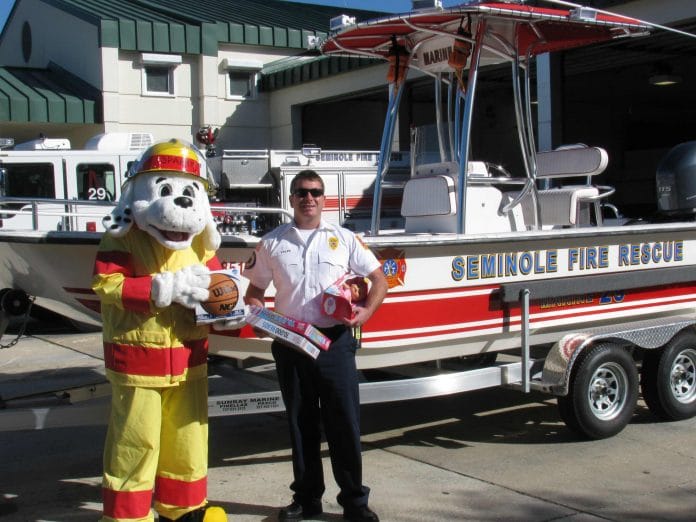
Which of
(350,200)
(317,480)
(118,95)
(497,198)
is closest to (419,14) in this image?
(497,198)

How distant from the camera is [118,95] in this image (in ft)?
66.8

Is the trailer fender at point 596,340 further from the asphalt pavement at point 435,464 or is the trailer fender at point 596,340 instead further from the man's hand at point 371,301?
the man's hand at point 371,301

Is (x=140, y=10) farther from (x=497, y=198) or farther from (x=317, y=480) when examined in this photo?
(x=317, y=480)

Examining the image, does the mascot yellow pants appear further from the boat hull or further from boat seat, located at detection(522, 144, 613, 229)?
boat seat, located at detection(522, 144, 613, 229)

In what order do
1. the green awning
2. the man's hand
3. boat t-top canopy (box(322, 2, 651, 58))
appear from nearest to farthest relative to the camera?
the man's hand
boat t-top canopy (box(322, 2, 651, 58))
the green awning

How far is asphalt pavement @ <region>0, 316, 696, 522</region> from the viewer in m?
5.18

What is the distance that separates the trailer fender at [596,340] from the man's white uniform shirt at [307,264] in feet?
6.90

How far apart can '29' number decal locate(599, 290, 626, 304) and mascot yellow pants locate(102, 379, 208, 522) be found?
3.64 m

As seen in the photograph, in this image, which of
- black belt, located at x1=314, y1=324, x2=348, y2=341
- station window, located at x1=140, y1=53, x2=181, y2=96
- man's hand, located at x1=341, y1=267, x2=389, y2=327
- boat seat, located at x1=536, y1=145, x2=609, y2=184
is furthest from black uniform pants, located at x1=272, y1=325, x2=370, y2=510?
station window, located at x1=140, y1=53, x2=181, y2=96

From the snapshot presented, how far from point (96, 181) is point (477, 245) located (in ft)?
28.9

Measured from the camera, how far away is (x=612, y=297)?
279 inches

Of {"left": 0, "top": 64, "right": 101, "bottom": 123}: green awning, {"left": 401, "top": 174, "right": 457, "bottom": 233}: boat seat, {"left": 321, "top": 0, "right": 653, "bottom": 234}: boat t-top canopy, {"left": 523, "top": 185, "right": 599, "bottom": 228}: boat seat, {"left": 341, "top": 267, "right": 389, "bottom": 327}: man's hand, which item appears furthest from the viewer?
{"left": 0, "top": 64, "right": 101, "bottom": 123}: green awning

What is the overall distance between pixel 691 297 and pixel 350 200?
790 cm

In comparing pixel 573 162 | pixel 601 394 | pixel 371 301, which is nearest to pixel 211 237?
pixel 371 301
